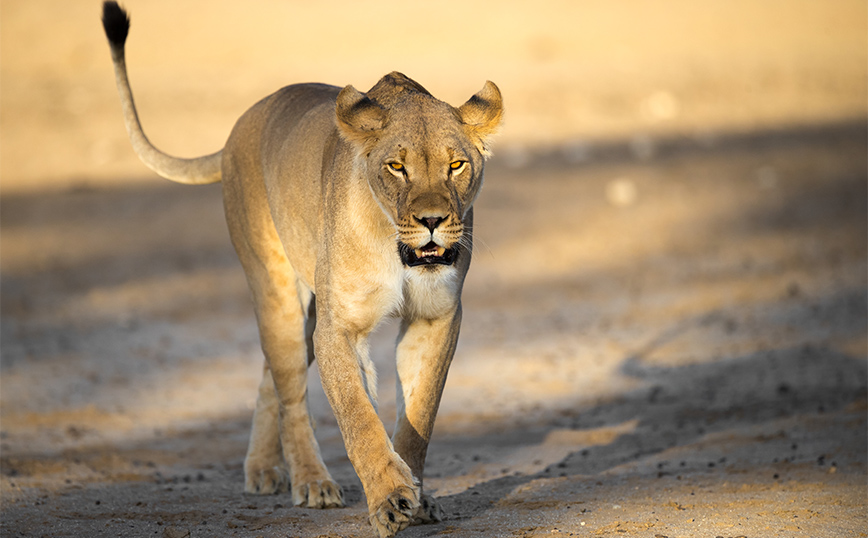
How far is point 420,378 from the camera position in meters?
4.23

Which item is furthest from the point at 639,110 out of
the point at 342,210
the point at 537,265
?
the point at 342,210

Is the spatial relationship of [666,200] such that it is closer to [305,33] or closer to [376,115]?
[376,115]

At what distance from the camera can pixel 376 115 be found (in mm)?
4062

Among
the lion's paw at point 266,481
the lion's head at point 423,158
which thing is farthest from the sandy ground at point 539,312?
the lion's head at point 423,158

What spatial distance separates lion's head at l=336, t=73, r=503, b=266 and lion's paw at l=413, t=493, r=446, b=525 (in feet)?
3.06

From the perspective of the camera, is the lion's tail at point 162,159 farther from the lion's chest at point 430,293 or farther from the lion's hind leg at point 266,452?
the lion's chest at point 430,293

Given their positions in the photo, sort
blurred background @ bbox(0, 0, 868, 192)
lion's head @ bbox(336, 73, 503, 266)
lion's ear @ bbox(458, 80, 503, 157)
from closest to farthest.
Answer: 1. lion's head @ bbox(336, 73, 503, 266)
2. lion's ear @ bbox(458, 80, 503, 157)
3. blurred background @ bbox(0, 0, 868, 192)

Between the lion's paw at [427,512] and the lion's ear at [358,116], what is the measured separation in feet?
4.70

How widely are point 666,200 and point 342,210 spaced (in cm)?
1001

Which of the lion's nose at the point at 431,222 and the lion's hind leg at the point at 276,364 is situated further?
the lion's hind leg at the point at 276,364

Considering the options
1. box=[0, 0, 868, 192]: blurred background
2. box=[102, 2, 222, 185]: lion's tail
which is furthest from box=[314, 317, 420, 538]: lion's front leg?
box=[0, 0, 868, 192]: blurred background

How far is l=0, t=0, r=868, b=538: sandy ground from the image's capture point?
462 cm

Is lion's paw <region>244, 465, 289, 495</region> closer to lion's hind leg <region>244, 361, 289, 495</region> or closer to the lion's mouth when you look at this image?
lion's hind leg <region>244, 361, 289, 495</region>

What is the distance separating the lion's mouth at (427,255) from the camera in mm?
3807
